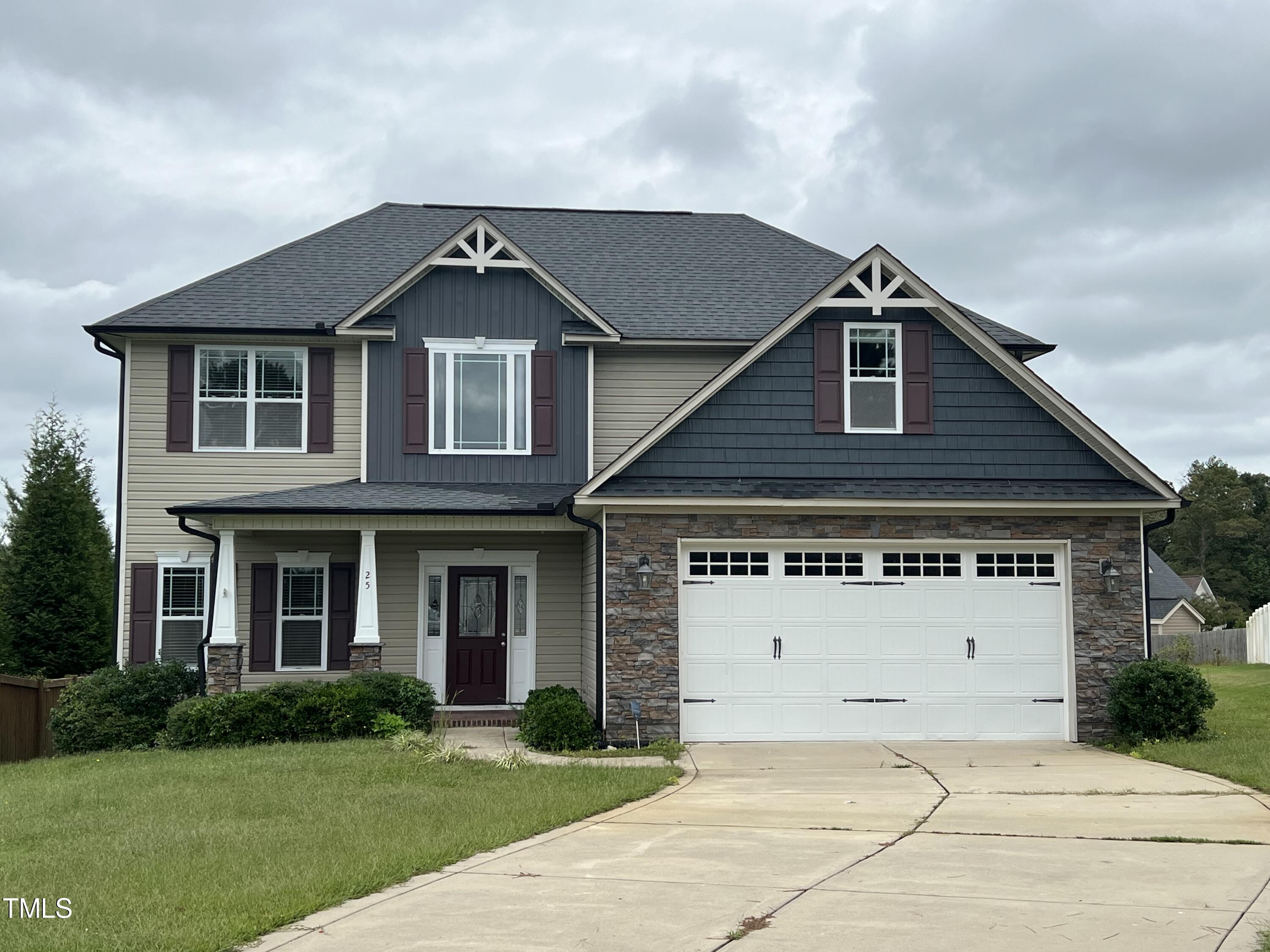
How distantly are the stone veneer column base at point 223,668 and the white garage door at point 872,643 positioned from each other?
19.4 ft

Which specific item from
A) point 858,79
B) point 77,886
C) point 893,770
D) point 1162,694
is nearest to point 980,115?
point 858,79

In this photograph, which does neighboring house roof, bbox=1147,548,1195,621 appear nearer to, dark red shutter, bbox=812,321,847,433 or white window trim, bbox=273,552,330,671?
dark red shutter, bbox=812,321,847,433

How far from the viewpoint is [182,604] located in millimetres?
17156

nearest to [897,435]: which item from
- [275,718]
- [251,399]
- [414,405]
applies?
[414,405]

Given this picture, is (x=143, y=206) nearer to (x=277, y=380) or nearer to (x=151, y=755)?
(x=277, y=380)

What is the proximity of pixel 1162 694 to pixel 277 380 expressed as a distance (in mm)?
12709

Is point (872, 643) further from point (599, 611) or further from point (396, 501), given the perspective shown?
point (396, 501)

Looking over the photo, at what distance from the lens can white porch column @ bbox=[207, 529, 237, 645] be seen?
612 inches

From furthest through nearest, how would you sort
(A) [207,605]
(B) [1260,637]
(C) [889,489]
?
(B) [1260,637]
(A) [207,605]
(C) [889,489]

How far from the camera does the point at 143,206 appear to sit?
75.9 feet

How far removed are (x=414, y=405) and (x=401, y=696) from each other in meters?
4.43

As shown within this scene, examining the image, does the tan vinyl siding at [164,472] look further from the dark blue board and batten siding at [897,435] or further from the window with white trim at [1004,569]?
the window with white trim at [1004,569]

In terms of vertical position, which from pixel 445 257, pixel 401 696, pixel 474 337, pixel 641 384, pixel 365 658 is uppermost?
pixel 445 257

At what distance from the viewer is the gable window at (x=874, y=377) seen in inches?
593
